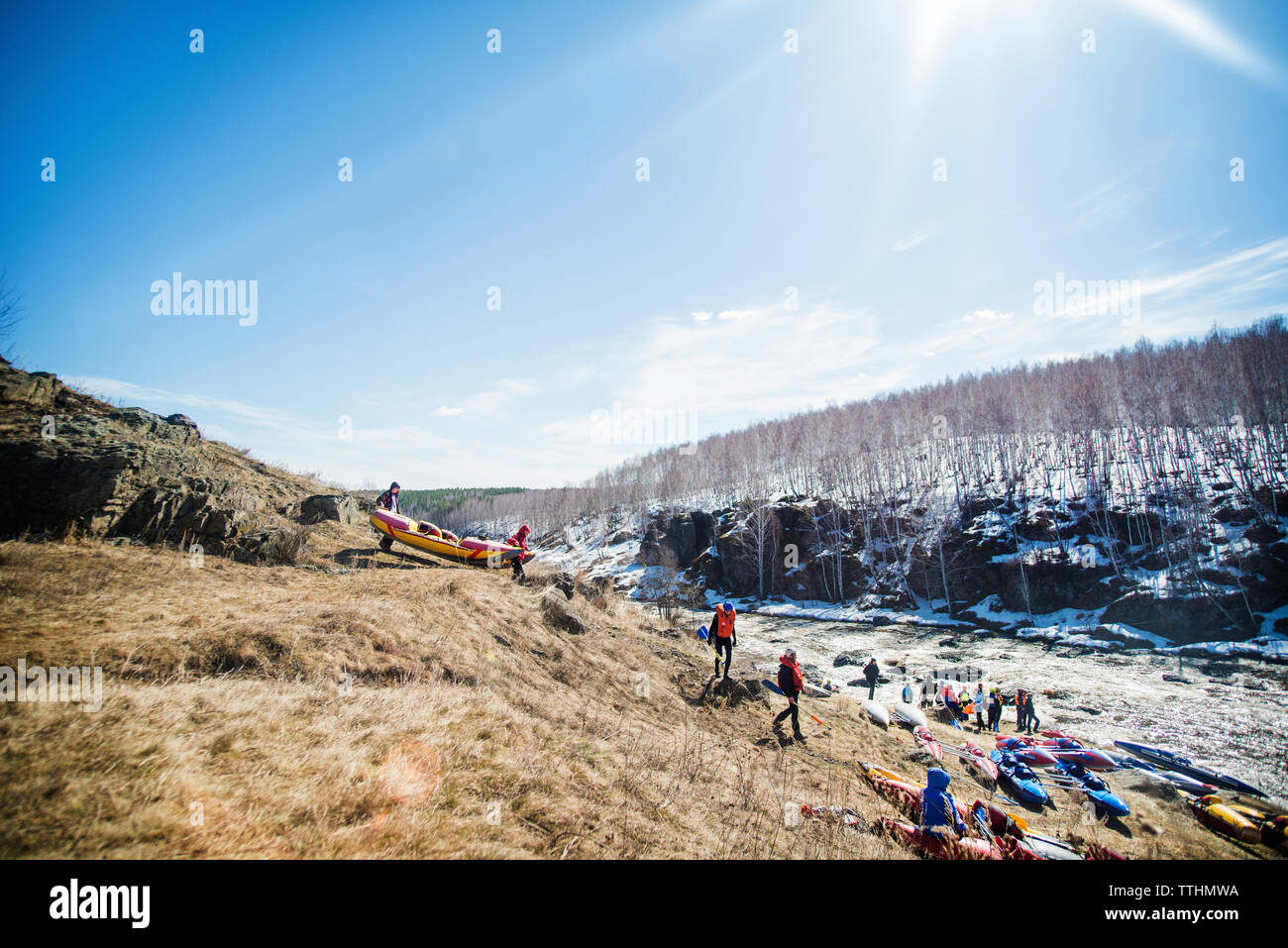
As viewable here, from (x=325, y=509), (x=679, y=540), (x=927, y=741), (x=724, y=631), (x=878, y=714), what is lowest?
(x=878, y=714)

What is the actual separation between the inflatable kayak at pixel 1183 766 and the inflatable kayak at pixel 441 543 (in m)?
20.1

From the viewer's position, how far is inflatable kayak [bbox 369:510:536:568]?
46.8 ft

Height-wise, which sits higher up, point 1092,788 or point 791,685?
point 791,685

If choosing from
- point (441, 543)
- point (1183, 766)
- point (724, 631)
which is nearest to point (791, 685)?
point (724, 631)

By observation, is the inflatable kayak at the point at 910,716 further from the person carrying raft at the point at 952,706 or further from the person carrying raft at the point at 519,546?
the person carrying raft at the point at 519,546

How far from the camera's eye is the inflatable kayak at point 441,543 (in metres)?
14.3

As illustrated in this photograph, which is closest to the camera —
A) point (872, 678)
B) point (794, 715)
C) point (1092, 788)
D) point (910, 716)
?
point (794, 715)

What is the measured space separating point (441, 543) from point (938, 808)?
45.7ft

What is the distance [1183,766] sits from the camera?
42.0ft

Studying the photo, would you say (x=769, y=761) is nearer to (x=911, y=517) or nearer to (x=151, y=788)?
(x=151, y=788)

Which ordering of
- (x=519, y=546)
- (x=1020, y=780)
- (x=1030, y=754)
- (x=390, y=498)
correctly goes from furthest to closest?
(x=519, y=546), (x=390, y=498), (x=1030, y=754), (x=1020, y=780)

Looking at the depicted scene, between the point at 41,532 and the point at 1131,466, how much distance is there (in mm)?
65960

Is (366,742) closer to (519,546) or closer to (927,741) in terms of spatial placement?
(519,546)
